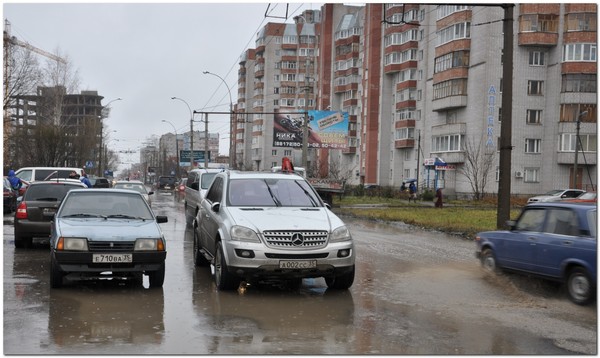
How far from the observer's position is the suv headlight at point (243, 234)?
880cm

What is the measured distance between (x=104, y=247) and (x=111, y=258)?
18 centimetres

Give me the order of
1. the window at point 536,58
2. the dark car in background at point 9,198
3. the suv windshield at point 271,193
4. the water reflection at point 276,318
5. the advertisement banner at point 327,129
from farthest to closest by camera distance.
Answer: the window at point 536,58 → the advertisement banner at point 327,129 → the dark car in background at point 9,198 → the suv windshield at point 271,193 → the water reflection at point 276,318

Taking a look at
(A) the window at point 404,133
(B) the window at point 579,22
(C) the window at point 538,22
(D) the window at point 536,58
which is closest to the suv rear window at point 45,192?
(C) the window at point 538,22

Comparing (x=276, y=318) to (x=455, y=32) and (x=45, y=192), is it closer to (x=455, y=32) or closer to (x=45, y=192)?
(x=45, y=192)

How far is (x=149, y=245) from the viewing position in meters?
9.07

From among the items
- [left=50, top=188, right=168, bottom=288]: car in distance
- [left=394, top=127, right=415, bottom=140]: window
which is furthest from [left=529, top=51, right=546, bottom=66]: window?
[left=50, top=188, right=168, bottom=288]: car in distance

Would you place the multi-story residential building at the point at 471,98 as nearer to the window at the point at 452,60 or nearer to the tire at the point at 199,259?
the window at the point at 452,60

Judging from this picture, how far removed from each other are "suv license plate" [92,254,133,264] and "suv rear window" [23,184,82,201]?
18.7ft

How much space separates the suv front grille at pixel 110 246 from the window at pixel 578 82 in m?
50.0

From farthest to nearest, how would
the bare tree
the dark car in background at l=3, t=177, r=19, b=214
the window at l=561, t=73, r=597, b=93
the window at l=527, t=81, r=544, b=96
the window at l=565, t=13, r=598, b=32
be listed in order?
the window at l=527, t=81, r=544, b=96 → the window at l=561, t=73, r=597, b=93 → the window at l=565, t=13, r=598, b=32 → the bare tree → the dark car in background at l=3, t=177, r=19, b=214

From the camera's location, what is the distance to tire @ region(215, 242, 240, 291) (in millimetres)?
8914

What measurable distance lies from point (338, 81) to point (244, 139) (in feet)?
134

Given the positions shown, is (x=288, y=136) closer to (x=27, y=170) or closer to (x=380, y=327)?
(x=27, y=170)

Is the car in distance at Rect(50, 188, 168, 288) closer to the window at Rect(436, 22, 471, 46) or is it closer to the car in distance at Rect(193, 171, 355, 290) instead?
the car in distance at Rect(193, 171, 355, 290)
